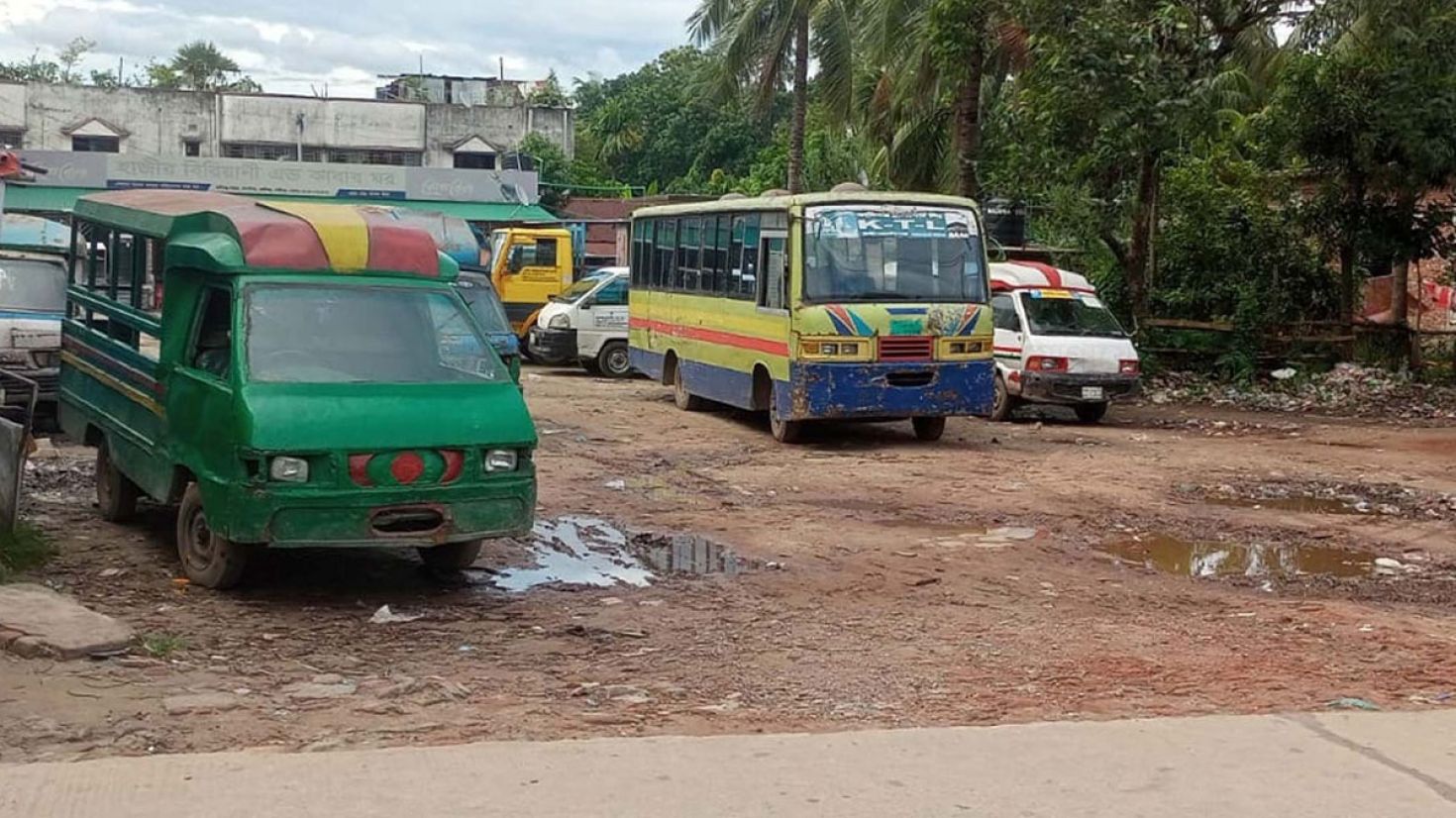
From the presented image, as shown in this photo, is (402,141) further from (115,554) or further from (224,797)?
(224,797)

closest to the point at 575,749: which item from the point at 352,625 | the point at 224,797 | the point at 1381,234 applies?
the point at 224,797

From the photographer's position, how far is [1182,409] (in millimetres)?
21125

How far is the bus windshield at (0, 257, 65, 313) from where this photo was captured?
14.5 metres

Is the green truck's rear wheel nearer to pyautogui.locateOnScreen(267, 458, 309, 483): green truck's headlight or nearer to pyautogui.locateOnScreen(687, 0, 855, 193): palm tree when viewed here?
pyautogui.locateOnScreen(267, 458, 309, 483): green truck's headlight

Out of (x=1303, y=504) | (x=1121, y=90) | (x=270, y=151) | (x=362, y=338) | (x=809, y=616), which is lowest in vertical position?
(x=809, y=616)

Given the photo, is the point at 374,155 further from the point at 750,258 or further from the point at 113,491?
the point at 113,491

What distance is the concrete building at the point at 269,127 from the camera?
52.5 m

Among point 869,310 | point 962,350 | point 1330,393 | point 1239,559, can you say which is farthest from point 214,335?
point 1330,393

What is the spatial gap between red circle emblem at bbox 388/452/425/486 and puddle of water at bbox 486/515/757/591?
1199 mm

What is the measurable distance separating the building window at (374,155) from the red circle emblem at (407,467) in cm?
→ 4832

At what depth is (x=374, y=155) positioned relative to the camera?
55031mm

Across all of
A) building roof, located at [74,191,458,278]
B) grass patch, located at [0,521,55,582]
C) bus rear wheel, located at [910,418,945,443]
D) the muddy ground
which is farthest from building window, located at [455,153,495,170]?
grass patch, located at [0,521,55,582]

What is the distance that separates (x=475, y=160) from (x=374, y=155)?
3.53 metres

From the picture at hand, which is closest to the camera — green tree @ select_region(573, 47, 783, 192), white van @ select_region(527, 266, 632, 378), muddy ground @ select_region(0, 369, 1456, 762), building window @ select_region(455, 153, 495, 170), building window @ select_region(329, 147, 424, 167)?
muddy ground @ select_region(0, 369, 1456, 762)
